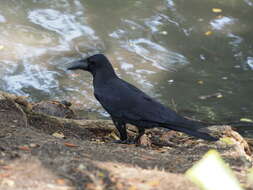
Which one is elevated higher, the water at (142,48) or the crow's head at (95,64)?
the crow's head at (95,64)

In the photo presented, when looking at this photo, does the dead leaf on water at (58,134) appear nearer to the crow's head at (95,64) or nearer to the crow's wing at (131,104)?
the crow's wing at (131,104)

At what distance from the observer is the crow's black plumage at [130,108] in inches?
210

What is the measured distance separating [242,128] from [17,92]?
138 inches

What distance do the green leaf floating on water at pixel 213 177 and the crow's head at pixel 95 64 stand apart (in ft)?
7.60

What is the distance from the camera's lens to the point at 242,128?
25.3 ft

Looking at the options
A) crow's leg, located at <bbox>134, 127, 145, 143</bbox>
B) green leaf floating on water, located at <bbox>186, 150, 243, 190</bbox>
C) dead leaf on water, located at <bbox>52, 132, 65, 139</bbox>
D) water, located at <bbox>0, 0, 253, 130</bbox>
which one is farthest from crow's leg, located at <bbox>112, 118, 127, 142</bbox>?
water, located at <bbox>0, 0, 253, 130</bbox>

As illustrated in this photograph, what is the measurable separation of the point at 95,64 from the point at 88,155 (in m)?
1.91

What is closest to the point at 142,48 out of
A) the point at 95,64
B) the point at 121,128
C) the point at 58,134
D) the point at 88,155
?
the point at 95,64

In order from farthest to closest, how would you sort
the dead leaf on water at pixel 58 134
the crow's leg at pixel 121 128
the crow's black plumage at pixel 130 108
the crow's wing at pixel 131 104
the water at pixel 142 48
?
the water at pixel 142 48 → the crow's leg at pixel 121 128 → the dead leaf on water at pixel 58 134 → the crow's wing at pixel 131 104 → the crow's black plumage at pixel 130 108

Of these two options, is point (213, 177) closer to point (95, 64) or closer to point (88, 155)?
point (88, 155)

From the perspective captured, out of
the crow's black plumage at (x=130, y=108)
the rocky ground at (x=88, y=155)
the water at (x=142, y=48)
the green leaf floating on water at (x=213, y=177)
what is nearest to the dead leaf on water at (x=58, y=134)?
the rocky ground at (x=88, y=155)

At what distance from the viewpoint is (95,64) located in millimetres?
6188

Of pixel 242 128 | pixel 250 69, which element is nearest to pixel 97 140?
pixel 242 128

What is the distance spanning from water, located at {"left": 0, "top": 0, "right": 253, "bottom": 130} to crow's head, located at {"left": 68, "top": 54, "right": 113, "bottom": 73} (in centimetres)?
188
